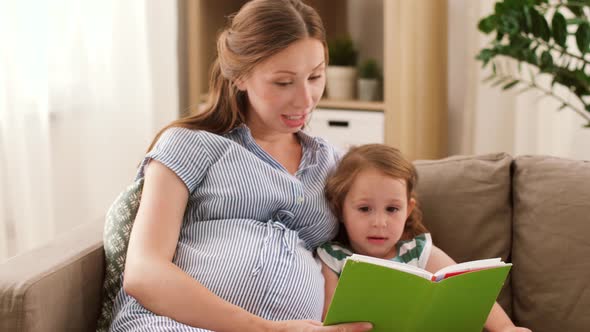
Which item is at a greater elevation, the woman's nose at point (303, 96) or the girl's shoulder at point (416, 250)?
the woman's nose at point (303, 96)

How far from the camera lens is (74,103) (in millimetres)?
2715

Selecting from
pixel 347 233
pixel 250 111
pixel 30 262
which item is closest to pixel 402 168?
pixel 347 233

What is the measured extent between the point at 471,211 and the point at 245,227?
55 centimetres

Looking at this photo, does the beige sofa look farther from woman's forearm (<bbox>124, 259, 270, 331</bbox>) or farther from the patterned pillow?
woman's forearm (<bbox>124, 259, 270, 331</bbox>)

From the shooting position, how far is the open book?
4.19 ft

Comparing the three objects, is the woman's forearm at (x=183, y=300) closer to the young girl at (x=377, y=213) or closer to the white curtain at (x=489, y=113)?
the young girl at (x=377, y=213)

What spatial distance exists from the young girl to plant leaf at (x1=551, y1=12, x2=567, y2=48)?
0.61 m

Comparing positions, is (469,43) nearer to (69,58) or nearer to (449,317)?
(69,58)

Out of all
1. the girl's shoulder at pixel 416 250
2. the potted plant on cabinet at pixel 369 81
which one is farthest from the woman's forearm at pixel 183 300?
the potted plant on cabinet at pixel 369 81

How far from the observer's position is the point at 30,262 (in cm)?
146

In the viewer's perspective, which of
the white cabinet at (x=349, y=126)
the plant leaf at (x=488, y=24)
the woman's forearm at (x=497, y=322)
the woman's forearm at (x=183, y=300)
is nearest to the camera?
the woman's forearm at (x=183, y=300)

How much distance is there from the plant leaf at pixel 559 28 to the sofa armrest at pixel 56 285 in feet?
4.06

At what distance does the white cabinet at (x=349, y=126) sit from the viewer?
2.90m

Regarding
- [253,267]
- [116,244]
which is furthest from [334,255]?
[116,244]
